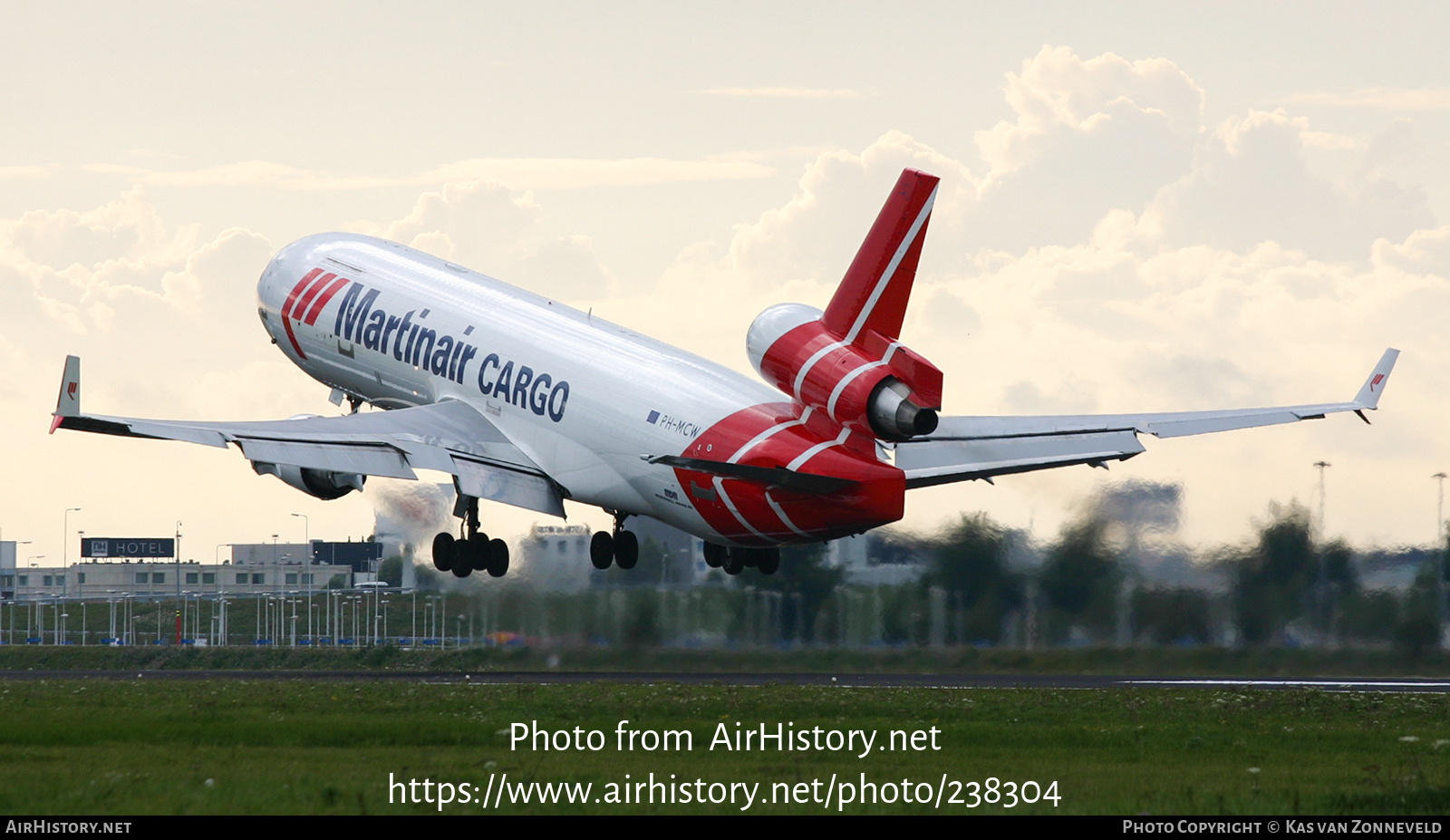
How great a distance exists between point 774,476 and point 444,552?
501 inches

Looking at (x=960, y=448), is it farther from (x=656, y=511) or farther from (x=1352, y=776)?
(x=1352, y=776)

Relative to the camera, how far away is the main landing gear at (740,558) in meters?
44.0

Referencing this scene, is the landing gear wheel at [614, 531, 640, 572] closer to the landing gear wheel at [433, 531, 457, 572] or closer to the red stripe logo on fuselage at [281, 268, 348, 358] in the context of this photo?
the landing gear wheel at [433, 531, 457, 572]

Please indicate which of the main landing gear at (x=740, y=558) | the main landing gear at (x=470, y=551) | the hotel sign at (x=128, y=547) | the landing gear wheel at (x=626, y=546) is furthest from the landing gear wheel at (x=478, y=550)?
the hotel sign at (x=128, y=547)

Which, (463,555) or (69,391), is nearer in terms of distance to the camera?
(69,391)

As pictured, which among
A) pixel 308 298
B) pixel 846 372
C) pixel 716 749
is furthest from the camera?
pixel 308 298

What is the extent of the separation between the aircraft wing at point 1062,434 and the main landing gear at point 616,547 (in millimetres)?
7656

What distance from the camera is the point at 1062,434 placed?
36156 millimetres

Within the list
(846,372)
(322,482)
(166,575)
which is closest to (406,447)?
(322,482)

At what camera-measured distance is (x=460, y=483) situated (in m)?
43.7

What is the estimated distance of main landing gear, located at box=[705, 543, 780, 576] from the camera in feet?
144

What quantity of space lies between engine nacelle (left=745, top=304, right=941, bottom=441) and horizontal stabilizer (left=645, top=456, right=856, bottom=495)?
4.17 feet

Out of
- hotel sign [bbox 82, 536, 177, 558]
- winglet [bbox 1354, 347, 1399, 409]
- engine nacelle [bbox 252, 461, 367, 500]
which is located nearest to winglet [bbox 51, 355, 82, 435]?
engine nacelle [bbox 252, 461, 367, 500]

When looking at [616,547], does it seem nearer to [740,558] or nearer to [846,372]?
[740,558]
